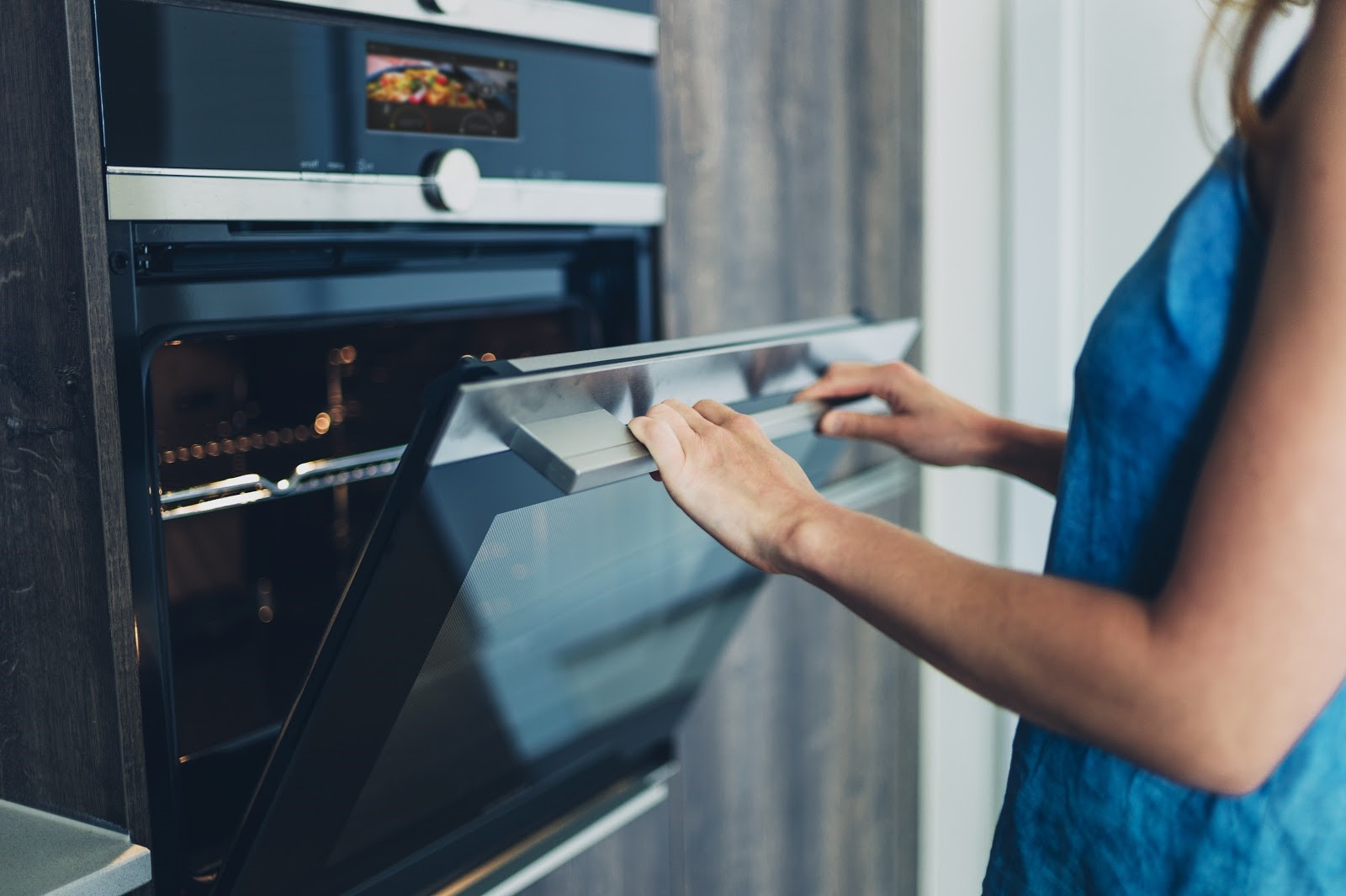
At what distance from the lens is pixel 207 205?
0.80 metres

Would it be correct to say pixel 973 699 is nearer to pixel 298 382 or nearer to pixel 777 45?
pixel 777 45

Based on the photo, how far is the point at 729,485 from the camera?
723 millimetres

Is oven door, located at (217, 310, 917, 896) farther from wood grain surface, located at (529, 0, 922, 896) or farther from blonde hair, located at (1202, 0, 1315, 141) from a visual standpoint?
blonde hair, located at (1202, 0, 1315, 141)

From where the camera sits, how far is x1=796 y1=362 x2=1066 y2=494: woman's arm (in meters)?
1.04

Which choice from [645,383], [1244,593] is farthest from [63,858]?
[1244,593]

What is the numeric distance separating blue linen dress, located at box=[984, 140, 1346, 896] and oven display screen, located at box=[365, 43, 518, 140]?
1.85 ft

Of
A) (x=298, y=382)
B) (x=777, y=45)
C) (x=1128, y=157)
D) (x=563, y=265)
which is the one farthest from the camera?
(x=1128, y=157)

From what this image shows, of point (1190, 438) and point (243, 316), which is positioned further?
point (243, 316)

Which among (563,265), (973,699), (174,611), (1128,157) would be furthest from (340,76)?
(973,699)

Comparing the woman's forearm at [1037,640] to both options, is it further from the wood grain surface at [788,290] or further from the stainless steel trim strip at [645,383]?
the wood grain surface at [788,290]

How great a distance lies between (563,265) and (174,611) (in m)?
0.50

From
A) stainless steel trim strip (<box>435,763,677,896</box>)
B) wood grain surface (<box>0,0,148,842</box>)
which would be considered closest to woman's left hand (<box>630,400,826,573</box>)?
wood grain surface (<box>0,0,148,842</box>)

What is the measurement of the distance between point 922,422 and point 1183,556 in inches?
19.6

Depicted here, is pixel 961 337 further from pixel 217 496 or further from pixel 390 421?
pixel 217 496
